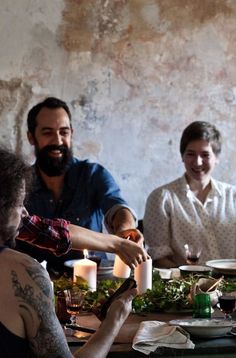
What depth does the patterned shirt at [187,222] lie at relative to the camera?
3.98 metres

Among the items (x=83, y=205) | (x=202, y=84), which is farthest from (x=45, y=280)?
(x=202, y=84)

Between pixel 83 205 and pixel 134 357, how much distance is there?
191 cm

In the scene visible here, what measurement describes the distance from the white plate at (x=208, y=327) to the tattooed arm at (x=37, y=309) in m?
0.58

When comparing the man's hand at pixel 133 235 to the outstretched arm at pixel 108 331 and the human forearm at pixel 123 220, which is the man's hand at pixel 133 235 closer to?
the human forearm at pixel 123 220

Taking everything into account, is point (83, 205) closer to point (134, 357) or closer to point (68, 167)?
point (68, 167)

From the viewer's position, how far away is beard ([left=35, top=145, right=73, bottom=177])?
12.9 ft

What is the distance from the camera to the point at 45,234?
2.77 meters

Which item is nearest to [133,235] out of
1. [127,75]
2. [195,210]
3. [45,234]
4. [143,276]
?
[143,276]

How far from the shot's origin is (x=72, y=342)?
2.14m

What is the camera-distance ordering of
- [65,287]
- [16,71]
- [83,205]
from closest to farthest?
[65,287] → [83,205] → [16,71]

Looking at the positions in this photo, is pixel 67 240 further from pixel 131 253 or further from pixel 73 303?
pixel 73 303

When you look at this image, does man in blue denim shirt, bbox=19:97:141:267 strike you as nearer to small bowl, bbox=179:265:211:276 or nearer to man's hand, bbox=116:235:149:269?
small bowl, bbox=179:265:211:276

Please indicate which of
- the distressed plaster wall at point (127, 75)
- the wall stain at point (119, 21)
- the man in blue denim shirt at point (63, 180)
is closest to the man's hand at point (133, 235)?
the man in blue denim shirt at point (63, 180)

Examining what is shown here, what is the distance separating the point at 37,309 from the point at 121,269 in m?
1.20
